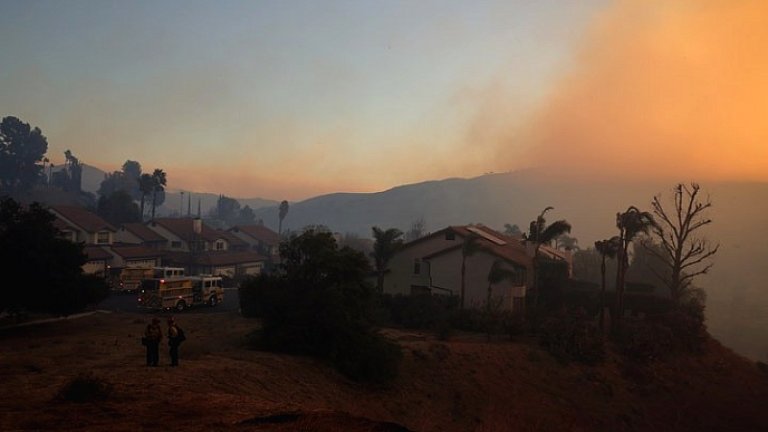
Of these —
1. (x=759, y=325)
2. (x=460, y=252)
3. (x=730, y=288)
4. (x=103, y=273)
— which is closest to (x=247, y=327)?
(x=460, y=252)

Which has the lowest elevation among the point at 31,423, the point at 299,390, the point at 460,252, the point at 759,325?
the point at 759,325

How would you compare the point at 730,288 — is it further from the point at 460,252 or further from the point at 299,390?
the point at 299,390

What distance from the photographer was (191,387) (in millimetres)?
16156

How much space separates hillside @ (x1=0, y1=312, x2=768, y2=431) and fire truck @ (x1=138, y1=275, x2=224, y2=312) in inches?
121

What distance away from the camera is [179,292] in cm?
4250

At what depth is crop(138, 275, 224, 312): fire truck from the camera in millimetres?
40438

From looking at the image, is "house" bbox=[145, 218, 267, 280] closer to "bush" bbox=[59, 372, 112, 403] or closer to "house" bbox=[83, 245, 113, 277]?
"house" bbox=[83, 245, 113, 277]

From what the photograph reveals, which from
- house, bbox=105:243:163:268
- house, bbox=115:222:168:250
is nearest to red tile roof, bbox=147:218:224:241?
house, bbox=115:222:168:250

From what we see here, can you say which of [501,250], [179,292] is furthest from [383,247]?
[179,292]

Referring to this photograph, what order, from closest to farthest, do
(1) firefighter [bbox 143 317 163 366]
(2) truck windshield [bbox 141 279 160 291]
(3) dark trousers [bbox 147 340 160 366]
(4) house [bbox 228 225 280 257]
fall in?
(1) firefighter [bbox 143 317 163 366], (3) dark trousers [bbox 147 340 160 366], (2) truck windshield [bbox 141 279 160 291], (4) house [bbox 228 225 280 257]

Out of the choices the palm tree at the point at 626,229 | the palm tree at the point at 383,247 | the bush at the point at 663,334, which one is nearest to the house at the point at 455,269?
the palm tree at the point at 383,247

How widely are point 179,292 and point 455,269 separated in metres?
22.9

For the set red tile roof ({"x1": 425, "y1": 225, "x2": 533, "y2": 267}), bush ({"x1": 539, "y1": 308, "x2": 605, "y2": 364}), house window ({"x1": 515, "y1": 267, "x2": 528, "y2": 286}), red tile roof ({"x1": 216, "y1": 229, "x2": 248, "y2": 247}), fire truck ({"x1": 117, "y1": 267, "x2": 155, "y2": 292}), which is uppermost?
red tile roof ({"x1": 216, "y1": 229, "x2": 248, "y2": 247})

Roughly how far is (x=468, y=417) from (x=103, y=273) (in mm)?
52405
